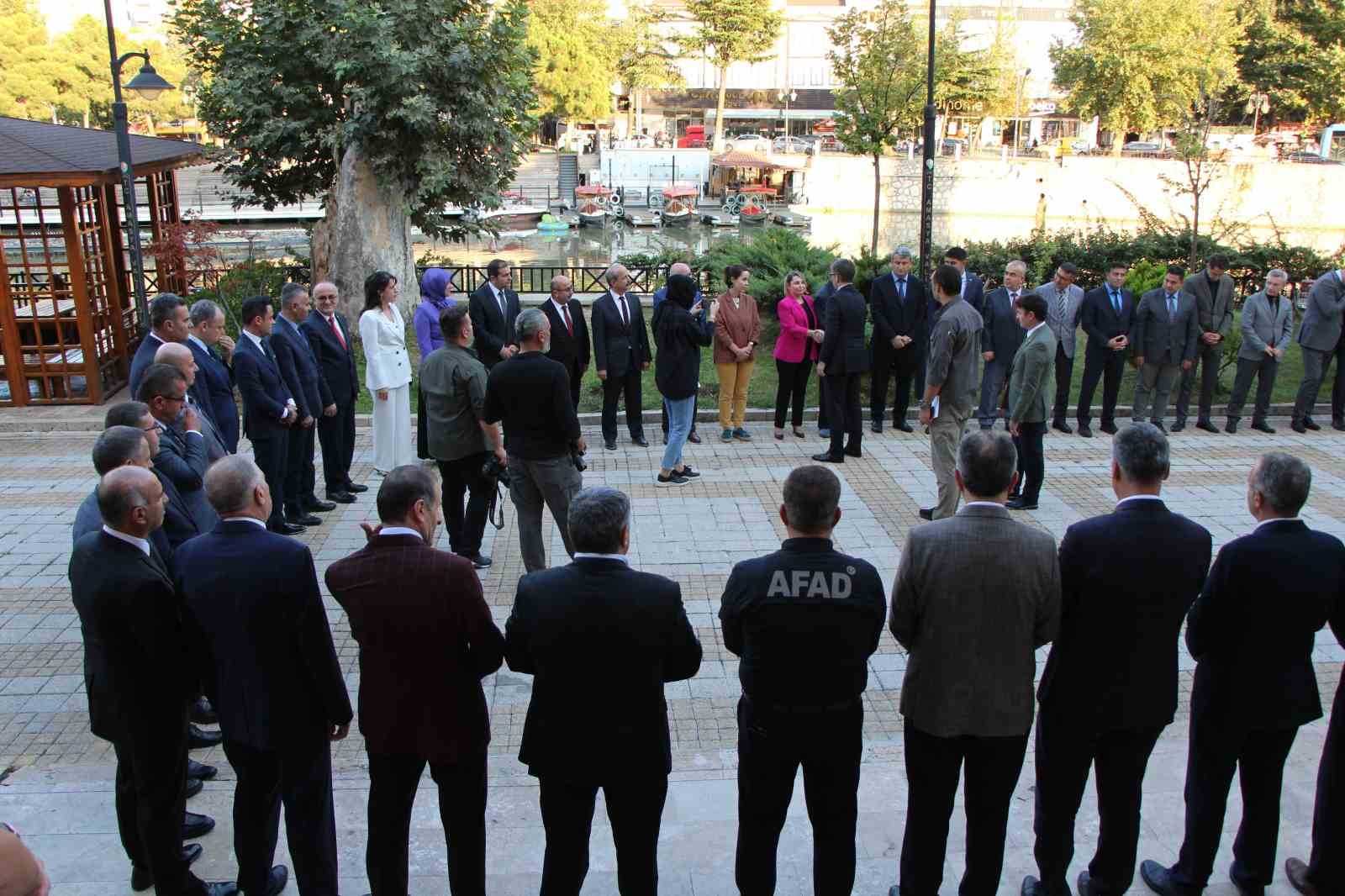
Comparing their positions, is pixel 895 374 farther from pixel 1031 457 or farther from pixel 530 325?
pixel 530 325

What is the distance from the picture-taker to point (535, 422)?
6426 millimetres

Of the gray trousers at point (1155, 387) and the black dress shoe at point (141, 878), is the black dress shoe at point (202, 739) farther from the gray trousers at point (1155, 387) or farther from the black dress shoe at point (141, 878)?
the gray trousers at point (1155, 387)

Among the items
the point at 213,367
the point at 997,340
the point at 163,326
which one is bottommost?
the point at 997,340

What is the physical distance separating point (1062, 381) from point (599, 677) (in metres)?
8.98

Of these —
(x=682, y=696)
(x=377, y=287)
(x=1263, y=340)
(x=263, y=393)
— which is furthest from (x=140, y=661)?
(x=1263, y=340)

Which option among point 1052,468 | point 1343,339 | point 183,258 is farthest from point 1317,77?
point 183,258

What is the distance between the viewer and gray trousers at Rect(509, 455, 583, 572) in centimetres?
661

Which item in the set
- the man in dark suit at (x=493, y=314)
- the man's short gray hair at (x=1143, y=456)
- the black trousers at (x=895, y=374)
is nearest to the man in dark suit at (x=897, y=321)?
the black trousers at (x=895, y=374)

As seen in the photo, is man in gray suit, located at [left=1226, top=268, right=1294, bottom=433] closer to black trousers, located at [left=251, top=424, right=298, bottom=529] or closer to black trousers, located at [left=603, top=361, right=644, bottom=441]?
black trousers, located at [left=603, top=361, right=644, bottom=441]

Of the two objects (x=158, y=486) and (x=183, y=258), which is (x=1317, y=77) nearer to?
(x=183, y=258)

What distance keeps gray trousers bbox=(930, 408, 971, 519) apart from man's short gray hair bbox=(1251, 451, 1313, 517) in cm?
434

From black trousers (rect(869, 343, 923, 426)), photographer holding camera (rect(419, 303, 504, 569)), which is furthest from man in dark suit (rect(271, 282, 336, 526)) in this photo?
black trousers (rect(869, 343, 923, 426))

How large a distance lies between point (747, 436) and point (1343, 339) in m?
6.22

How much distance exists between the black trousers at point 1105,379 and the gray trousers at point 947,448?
3.35 m
